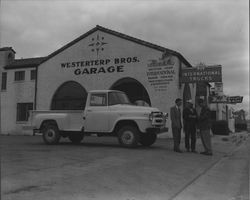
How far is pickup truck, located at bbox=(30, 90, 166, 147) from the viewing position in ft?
50.4

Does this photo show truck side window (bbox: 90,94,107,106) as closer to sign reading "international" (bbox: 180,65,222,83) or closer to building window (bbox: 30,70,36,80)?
sign reading "international" (bbox: 180,65,222,83)

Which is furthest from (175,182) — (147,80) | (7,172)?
(147,80)

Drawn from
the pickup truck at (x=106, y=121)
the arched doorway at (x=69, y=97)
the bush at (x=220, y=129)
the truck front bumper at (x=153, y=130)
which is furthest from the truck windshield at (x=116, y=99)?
the bush at (x=220, y=129)

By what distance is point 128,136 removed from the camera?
15477mm

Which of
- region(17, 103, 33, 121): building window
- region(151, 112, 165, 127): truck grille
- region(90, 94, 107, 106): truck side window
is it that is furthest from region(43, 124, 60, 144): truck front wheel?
region(17, 103, 33, 121): building window

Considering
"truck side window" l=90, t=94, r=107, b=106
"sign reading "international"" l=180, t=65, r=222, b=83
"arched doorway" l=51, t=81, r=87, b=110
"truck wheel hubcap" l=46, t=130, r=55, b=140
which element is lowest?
"truck wheel hubcap" l=46, t=130, r=55, b=140

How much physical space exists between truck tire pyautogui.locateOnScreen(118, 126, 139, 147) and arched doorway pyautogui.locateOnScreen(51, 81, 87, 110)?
1321 cm

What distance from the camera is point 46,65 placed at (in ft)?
99.0

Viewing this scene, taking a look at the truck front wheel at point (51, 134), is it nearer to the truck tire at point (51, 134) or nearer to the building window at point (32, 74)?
the truck tire at point (51, 134)

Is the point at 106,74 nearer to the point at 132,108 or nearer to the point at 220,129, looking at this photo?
the point at 132,108

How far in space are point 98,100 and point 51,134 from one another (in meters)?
2.55

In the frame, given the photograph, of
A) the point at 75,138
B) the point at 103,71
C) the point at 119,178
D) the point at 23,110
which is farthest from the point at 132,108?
the point at 23,110

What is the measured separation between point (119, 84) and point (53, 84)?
5.11m

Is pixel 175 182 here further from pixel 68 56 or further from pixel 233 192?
pixel 68 56
